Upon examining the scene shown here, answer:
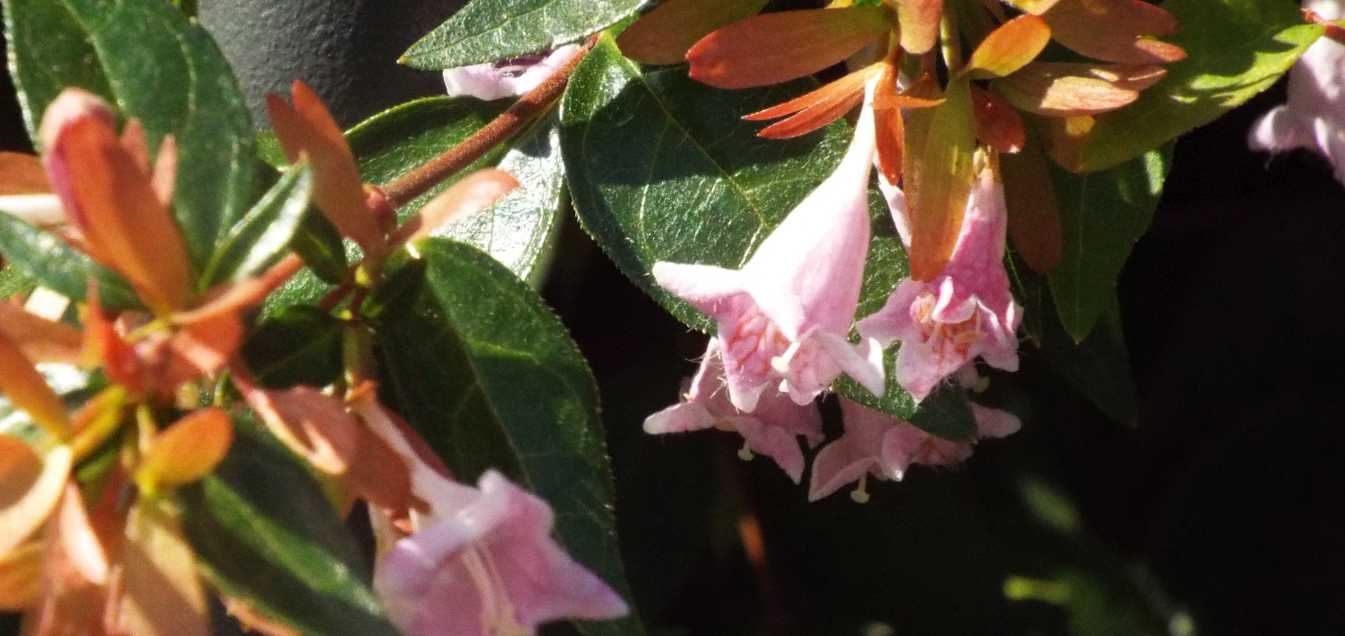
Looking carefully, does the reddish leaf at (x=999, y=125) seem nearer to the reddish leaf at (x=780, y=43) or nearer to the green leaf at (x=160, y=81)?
the reddish leaf at (x=780, y=43)

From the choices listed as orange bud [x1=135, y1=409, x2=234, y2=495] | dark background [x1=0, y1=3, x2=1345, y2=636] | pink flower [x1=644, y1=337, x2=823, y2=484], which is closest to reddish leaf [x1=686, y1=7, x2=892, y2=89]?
pink flower [x1=644, y1=337, x2=823, y2=484]

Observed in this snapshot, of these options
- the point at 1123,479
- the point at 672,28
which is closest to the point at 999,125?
the point at 672,28

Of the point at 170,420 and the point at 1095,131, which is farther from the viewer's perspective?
the point at 1095,131

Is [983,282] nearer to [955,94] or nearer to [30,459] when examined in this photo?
[955,94]

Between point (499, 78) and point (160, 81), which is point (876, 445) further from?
point (160, 81)

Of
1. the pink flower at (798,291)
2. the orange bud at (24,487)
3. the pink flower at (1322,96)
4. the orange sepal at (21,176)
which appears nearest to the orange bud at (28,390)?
the orange bud at (24,487)

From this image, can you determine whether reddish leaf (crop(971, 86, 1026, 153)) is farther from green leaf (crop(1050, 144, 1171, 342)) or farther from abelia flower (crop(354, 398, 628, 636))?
abelia flower (crop(354, 398, 628, 636))

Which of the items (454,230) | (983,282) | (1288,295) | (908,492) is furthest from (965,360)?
(1288,295)
